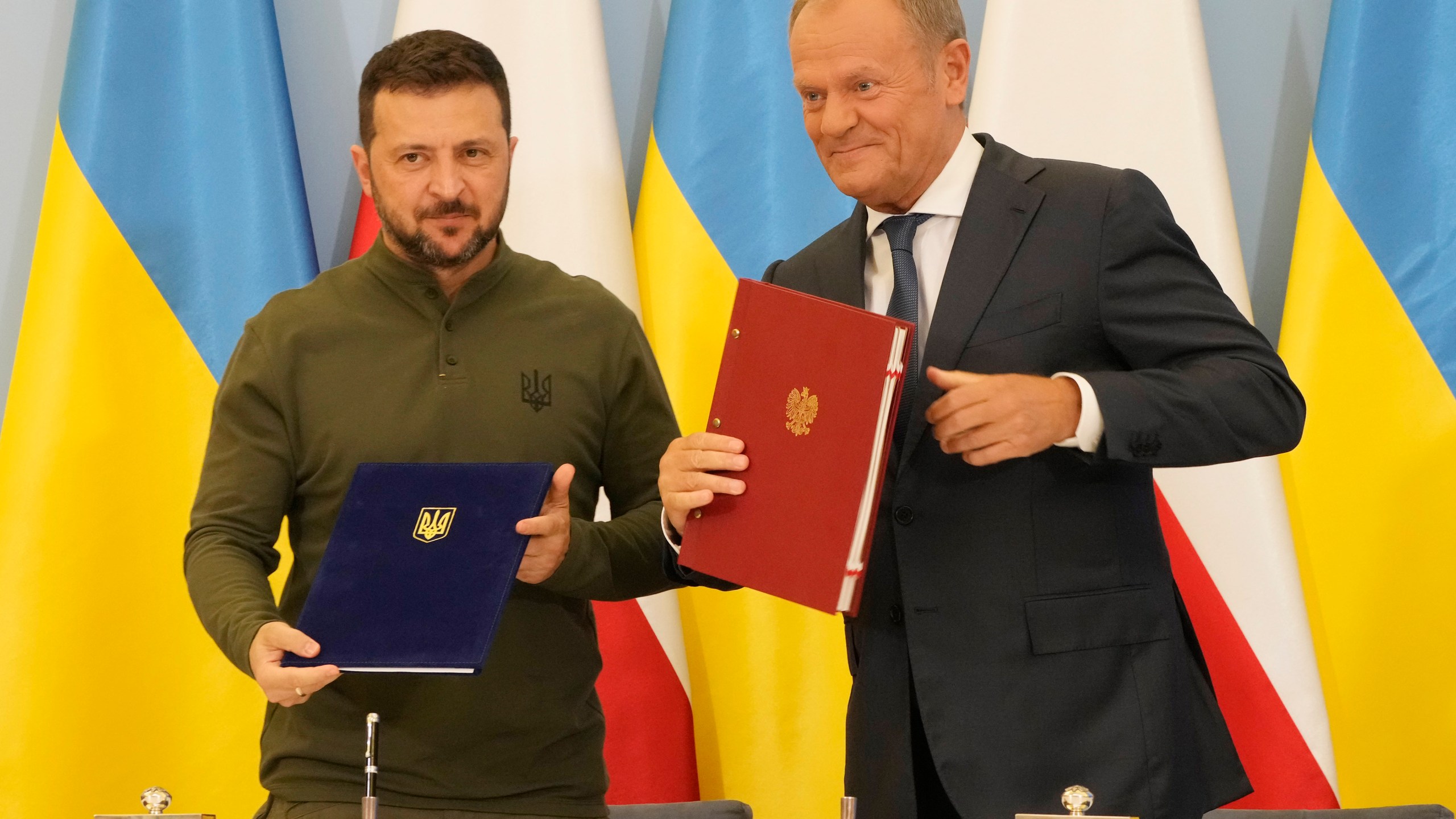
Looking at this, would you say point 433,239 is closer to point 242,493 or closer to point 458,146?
point 458,146

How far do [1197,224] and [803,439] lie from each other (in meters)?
1.57

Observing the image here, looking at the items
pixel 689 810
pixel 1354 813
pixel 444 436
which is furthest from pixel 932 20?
pixel 1354 813

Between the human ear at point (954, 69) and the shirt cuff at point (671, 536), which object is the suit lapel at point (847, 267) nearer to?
the human ear at point (954, 69)

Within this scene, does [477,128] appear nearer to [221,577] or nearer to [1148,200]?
[221,577]

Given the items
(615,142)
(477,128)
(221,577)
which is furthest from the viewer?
(615,142)

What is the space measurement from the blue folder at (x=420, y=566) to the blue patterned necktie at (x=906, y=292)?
47 centimetres

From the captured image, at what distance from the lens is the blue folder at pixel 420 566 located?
147 cm

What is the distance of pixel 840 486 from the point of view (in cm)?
145

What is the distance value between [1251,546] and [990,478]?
1185 mm

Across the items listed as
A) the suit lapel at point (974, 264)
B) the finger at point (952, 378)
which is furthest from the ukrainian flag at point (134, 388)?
the finger at point (952, 378)

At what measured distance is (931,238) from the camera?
177 centimetres

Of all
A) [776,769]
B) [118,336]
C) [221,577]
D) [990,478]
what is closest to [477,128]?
[221,577]

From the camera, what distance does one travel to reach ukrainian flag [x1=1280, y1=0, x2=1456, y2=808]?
2510 mm

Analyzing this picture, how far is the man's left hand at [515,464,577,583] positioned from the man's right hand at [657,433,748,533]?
163 millimetres
